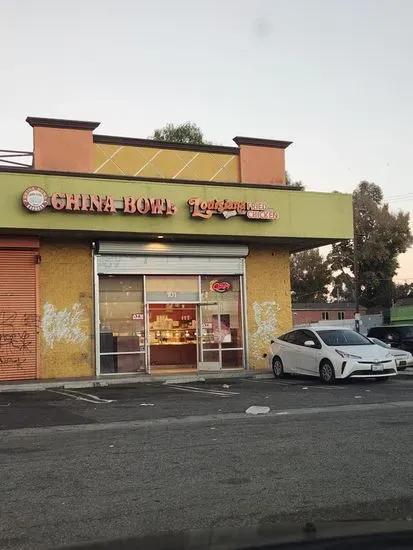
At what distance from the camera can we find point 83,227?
1773cm

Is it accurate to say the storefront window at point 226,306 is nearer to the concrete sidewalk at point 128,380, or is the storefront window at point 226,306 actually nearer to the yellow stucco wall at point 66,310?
the concrete sidewalk at point 128,380

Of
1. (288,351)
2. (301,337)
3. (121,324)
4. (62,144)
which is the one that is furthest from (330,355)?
(62,144)

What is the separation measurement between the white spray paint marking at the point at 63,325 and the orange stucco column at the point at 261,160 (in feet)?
23.8

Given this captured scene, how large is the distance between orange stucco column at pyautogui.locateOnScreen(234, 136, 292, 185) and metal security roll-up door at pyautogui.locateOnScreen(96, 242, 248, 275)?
8.40 ft

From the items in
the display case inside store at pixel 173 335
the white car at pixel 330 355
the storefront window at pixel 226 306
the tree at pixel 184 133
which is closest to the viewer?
the white car at pixel 330 355

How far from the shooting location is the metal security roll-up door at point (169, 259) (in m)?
19.5

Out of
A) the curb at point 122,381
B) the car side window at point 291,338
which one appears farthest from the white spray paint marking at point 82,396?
the car side window at point 291,338

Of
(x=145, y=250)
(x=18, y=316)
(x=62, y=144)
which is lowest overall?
(x=18, y=316)

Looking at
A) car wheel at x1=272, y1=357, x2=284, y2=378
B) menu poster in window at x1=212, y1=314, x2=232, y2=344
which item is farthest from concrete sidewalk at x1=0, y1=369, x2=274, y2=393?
menu poster in window at x1=212, y1=314, x2=232, y2=344

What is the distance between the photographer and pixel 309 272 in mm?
77938

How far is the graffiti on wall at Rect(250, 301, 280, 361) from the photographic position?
21.2 metres

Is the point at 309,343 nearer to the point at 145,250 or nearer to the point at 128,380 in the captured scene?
the point at 128,380

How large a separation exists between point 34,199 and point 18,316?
3.66 m

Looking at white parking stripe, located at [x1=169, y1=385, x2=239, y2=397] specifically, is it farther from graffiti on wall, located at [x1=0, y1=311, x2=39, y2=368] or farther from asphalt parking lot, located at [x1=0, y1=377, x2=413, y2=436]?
graffiti on wall, located at [x1=0, y1=311, x2=39, y2=368]
